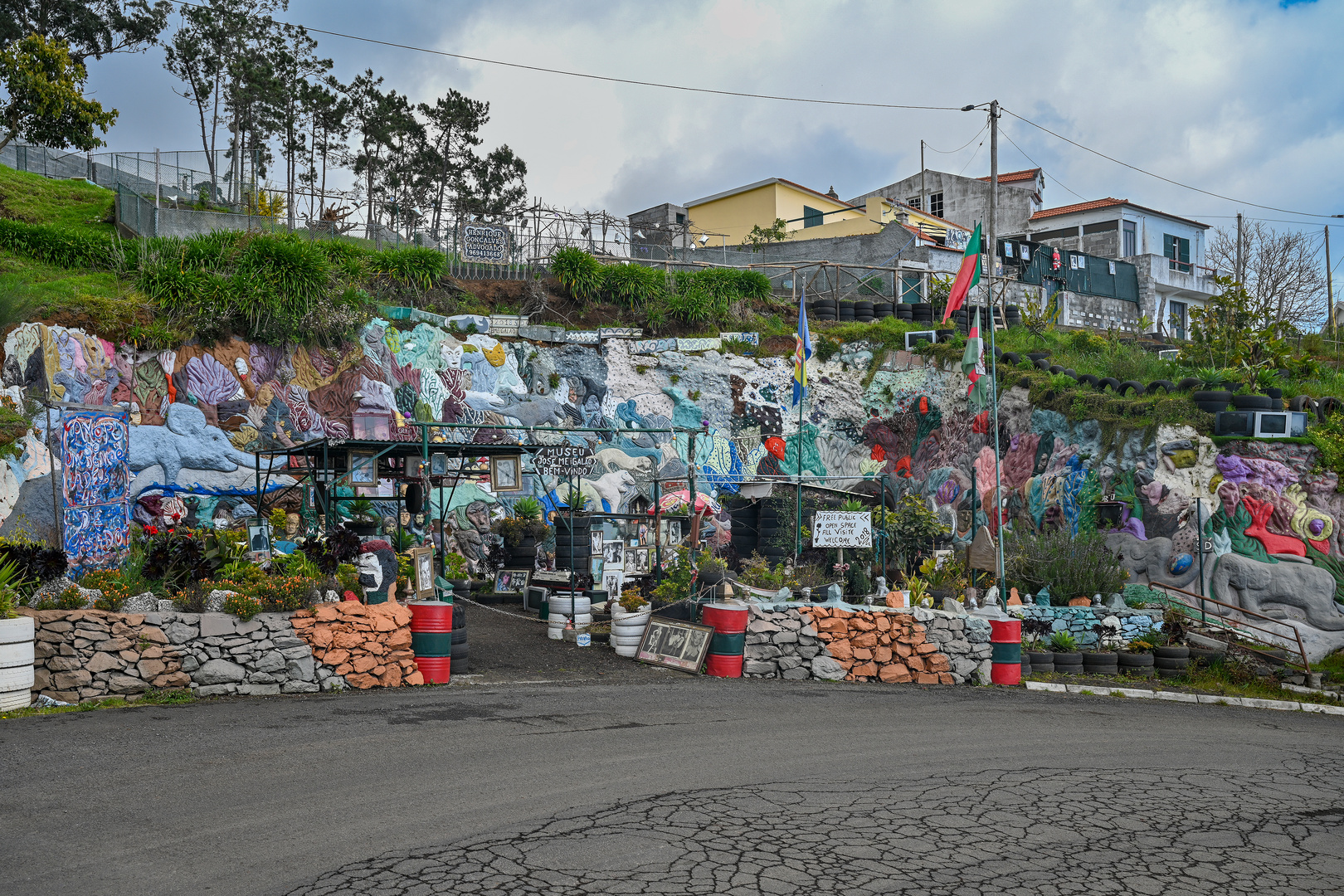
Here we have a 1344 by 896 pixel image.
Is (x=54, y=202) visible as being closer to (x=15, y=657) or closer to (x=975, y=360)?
(x=15, y=657)

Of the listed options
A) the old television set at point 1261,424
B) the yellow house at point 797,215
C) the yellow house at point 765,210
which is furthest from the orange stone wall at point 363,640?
the yellow house at point 765,210

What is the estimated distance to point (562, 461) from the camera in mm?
15141

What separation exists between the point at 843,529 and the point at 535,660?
5.45 meters

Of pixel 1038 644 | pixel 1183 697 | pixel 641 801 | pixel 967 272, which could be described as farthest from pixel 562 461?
pixel 1183 697

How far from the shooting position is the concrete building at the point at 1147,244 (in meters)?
41.5

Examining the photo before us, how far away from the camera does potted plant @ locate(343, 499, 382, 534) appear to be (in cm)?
1422

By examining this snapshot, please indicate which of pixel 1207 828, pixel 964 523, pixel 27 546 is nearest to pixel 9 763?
pixel 27 546

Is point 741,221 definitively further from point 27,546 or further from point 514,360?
point 27,546

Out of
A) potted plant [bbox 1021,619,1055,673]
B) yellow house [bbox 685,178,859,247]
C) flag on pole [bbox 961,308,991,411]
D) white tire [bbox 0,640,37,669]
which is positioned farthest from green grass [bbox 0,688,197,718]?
yellow house [bbox 685,178,859,247]

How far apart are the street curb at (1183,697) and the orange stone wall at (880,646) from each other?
4.73 feet

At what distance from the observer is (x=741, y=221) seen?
45094 mm

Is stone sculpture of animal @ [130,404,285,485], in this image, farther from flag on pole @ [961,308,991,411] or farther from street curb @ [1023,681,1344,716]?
street curb @ [1023,681,1344,716]

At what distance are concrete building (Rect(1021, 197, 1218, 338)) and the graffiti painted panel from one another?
36.2 meters

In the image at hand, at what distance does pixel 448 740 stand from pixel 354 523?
5746 millimetres
